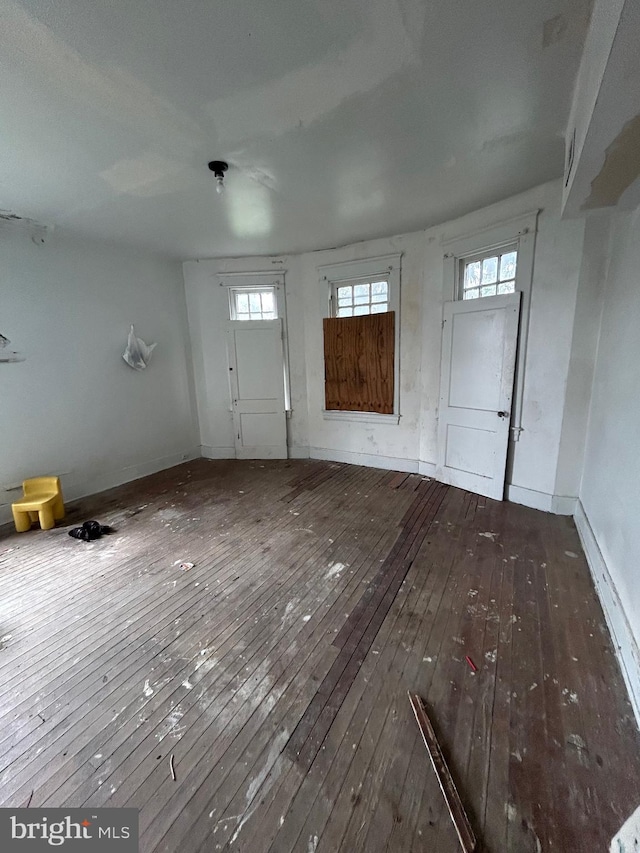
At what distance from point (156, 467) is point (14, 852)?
157 inches

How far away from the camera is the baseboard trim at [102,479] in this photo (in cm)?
382

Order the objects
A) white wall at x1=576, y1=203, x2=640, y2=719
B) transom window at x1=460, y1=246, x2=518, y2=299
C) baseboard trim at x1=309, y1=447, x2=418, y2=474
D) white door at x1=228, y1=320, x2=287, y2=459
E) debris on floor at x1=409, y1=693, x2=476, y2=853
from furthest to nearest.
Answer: white door at x1=228, y1=320, x2=287, y2=459 < baseboard trim at x1=309, y1=447, x2=418, y2=474 < transom window at x1=460, y1=246, x2=518, y2=299 < white wall at x1=576, y1=203, x2=640, y2=719 < debris on floor at x1=409, y1=693, x2=476, y2=853

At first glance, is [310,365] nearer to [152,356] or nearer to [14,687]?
[152,356]

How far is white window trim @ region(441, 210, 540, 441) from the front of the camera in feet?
10.1

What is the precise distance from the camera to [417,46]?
1545mm

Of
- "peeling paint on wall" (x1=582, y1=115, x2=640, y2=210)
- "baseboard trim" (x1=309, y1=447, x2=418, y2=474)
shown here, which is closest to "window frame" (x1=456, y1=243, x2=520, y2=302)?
"peeling paint on wall" (x1=582, y1=115, x2=640, y2=210)

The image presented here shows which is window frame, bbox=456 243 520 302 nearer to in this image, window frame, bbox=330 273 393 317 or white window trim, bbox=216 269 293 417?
window frame, bbox=330 273 393 317

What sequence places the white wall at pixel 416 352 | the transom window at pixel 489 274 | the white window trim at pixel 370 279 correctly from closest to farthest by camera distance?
the white wall at pixel 416 352, the transom window at pixel 489 274, the white window trim at pixel 370 279

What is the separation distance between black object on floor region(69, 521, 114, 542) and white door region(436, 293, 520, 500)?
3605 millimetres

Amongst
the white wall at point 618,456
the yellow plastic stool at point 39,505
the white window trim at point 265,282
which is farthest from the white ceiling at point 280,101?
the yellow plastic stool at point 39,505

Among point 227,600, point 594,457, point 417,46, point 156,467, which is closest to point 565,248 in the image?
point 594,457

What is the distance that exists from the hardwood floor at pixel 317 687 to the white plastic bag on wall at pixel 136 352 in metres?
2.21

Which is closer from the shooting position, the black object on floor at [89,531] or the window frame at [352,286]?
the black object on floor at [89,531]

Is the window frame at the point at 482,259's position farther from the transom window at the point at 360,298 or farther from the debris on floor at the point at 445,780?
the debris on floor at the point at 445,780
